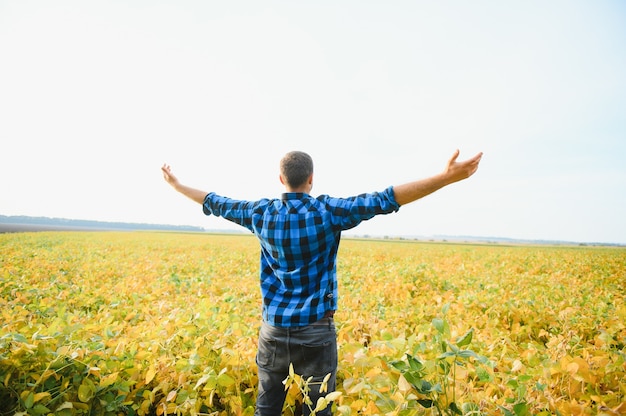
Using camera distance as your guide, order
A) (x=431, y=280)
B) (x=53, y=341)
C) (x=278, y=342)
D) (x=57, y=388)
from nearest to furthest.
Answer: (x=278, y=342), (x=57, y=388), (x=53, y=341), (x=431, y=280)

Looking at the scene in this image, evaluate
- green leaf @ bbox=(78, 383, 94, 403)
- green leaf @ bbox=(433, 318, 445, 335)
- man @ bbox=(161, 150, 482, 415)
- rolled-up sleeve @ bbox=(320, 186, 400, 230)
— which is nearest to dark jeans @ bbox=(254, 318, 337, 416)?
man @ bbox=(161, 150, 482, 415)

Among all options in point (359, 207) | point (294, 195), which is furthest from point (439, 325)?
Result: point (294, 195)

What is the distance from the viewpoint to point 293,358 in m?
2.02

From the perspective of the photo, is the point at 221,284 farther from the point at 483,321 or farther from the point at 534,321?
the point at 534,321

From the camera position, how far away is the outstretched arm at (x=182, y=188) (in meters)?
2.64

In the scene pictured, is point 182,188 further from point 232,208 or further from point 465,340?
point 465,340

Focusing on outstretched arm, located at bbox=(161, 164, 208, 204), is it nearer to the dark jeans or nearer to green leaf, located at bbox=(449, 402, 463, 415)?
the dark jeans

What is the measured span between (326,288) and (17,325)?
2.97 meters

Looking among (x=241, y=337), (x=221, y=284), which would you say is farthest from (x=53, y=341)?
(x=221, y=284)

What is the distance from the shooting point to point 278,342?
6.71 feet

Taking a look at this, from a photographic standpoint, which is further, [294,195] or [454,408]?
[294,195]

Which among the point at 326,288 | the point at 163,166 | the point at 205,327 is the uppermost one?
the point at 163,166

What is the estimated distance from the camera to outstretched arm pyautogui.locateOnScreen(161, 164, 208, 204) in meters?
2.64

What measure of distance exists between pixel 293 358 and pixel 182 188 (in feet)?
5.49
